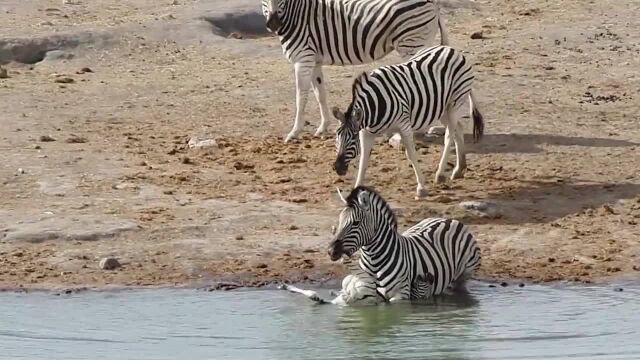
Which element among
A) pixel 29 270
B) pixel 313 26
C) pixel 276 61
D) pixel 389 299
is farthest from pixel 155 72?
pixel 389 299

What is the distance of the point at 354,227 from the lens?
10.9 m

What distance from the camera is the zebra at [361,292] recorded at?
35.8 feet

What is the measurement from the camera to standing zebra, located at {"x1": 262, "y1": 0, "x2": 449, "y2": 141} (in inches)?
585

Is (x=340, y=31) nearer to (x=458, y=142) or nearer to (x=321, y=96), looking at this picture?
(x=321, y=96)

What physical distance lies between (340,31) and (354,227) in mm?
4496

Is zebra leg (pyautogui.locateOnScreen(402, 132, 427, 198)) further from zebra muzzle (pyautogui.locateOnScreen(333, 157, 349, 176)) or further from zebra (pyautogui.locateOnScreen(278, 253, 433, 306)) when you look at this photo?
zebra (pyautogui.locateOnScreen(278, 253, 433, 306))

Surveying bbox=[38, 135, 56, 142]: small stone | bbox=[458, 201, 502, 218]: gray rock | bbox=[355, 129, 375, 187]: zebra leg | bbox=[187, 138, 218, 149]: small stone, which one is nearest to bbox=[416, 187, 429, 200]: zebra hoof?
bbox=[458, 201, 502, 218]: gray rock

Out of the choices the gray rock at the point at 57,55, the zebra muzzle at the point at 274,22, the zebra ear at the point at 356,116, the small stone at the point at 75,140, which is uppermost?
the zebra muzzle at the point at 274,22

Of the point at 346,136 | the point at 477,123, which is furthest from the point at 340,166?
the point at 477,123

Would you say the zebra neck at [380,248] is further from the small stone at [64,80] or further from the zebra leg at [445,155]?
the small stone at [64,80]

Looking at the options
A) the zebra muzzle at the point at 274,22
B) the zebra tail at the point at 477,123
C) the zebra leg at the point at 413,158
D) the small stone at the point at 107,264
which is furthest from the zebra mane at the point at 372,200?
the zebra muzzle at the point at 274,22

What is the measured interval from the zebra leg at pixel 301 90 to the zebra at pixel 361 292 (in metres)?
4.00

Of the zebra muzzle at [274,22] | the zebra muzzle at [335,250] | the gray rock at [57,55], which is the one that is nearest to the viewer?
the zebra muzzle at [335,250]

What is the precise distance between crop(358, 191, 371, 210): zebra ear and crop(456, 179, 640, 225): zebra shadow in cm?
196
